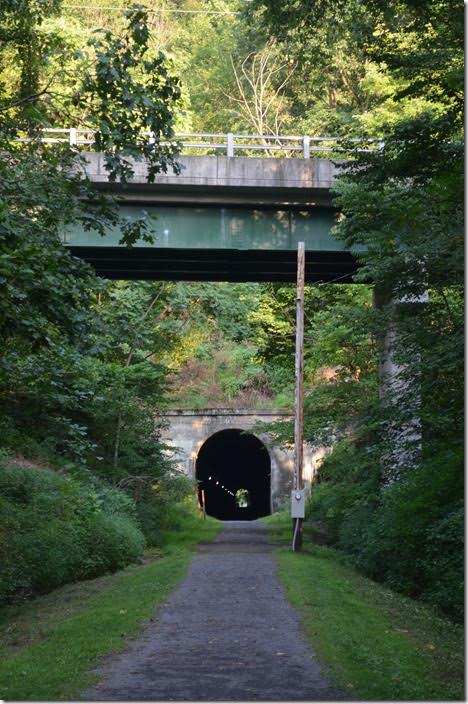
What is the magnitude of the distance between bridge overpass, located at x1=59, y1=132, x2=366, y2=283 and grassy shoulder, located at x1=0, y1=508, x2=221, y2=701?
7775mm

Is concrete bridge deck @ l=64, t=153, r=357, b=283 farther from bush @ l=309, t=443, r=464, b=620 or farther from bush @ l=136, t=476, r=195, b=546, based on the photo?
bush @ l=136, t=476, r=195, b=546

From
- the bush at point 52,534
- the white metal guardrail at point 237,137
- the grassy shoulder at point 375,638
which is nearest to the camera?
the grassy shoulder at point 375,638

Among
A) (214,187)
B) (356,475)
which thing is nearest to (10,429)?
(214,187)

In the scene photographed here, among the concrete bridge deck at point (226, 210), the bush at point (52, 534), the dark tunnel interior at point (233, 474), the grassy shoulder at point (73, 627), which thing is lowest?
the grassy shoulder at point (73, 627)

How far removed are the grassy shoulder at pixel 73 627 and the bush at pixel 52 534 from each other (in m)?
0.45

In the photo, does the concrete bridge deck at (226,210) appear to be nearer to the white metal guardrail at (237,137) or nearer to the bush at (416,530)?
the white metal guardrail at (237,137)

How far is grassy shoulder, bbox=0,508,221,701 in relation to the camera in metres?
9.86

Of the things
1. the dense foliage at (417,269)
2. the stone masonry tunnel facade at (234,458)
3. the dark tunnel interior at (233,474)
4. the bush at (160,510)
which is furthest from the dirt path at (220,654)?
the dark tunnel interior at (233,474)

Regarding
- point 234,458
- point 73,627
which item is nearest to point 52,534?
point 73,627

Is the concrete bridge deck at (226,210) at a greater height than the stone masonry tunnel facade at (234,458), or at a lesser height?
greater

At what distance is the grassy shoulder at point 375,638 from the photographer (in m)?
9.70

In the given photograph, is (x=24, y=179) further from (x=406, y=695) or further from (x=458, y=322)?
(x=406, y=695)

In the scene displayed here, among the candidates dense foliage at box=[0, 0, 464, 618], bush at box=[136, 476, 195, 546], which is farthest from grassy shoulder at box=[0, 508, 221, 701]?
bush at box=[136, 476, 195, 546]

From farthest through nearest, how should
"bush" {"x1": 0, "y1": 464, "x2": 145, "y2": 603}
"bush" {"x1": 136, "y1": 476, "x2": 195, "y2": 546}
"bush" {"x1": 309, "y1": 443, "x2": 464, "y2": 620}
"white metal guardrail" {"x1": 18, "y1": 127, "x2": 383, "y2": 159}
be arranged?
1. "bush" {"x1": 136, "y1": 476, "x2": 195, "y2": 546}
2. "white metal guardrail" {"x1": 18, "y1": 127, "x2": 383, "y2": 159}
3. "bush" {"x1": 0, "y1": 464, "x2": 145, "y2": 603}
4. "bush" {"x1": 309, "y1": 443, "x2": 464, "y2": 620}
